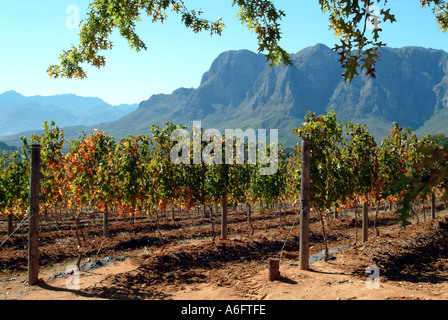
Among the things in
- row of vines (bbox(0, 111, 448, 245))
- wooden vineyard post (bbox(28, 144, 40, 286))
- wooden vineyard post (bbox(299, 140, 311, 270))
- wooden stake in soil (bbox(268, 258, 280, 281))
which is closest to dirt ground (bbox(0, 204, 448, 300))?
wooden stake in soil (bbox(268, 258, 280, 281))

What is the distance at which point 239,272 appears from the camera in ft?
31.2

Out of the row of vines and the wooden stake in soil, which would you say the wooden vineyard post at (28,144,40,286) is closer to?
the row of vines

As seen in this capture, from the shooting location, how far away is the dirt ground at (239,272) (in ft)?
24.3

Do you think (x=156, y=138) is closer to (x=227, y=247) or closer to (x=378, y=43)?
(x=227, y=247)

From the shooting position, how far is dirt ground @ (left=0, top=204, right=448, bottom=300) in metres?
7.40

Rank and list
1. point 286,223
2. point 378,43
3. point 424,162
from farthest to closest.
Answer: point 286,223 < point 378,43 < point 424,162

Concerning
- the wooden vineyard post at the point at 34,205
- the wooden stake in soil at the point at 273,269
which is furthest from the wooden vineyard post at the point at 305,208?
the wooden vineyard post at the point at 34,205

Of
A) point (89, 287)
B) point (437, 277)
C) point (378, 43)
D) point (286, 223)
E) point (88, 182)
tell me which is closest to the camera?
point (378, 43)

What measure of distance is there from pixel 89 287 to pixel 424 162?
27.6 ft

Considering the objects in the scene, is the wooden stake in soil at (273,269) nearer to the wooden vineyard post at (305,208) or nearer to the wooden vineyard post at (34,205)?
the wooden vineyard post at (305,208)
